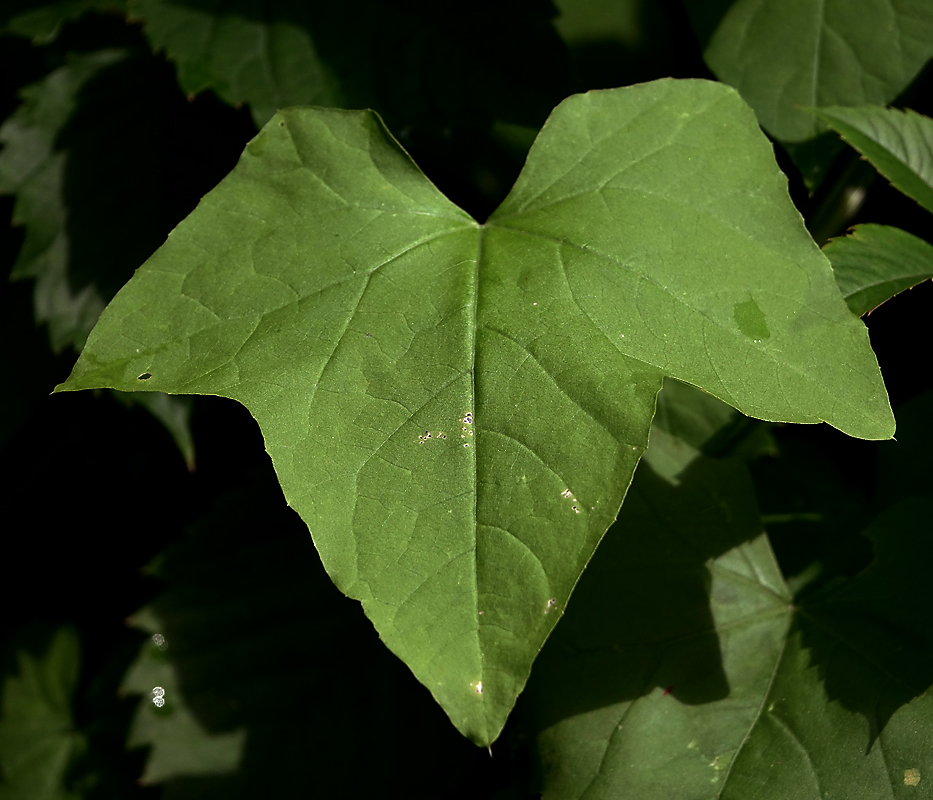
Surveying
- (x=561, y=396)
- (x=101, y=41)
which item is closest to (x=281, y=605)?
(x=561, y=396)

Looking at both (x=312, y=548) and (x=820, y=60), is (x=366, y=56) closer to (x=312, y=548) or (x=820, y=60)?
(x=820, y=60)

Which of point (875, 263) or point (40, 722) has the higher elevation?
point (875, 263)

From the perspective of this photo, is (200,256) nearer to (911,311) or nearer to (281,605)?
(281,605)

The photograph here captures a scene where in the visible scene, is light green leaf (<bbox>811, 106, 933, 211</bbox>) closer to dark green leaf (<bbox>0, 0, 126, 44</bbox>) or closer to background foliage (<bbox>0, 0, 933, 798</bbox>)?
background foliage (<bbox>0, 0, 933, 798</bbox>)

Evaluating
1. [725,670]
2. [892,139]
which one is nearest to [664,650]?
[725,670]

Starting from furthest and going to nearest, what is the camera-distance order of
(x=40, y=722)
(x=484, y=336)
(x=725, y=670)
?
1. (x=40, y=722)
2. (x=725, y=670)
3. (x=484, y=336)

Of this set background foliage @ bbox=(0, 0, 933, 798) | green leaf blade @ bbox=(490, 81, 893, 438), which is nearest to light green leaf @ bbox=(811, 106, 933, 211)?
background foliage @ bbox=(0, 0, 933, 798)

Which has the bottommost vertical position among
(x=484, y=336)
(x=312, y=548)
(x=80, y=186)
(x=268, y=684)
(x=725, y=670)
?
(x=268, y=684)

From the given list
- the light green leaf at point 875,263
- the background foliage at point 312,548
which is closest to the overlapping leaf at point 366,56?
the background foliage at point 312,548
